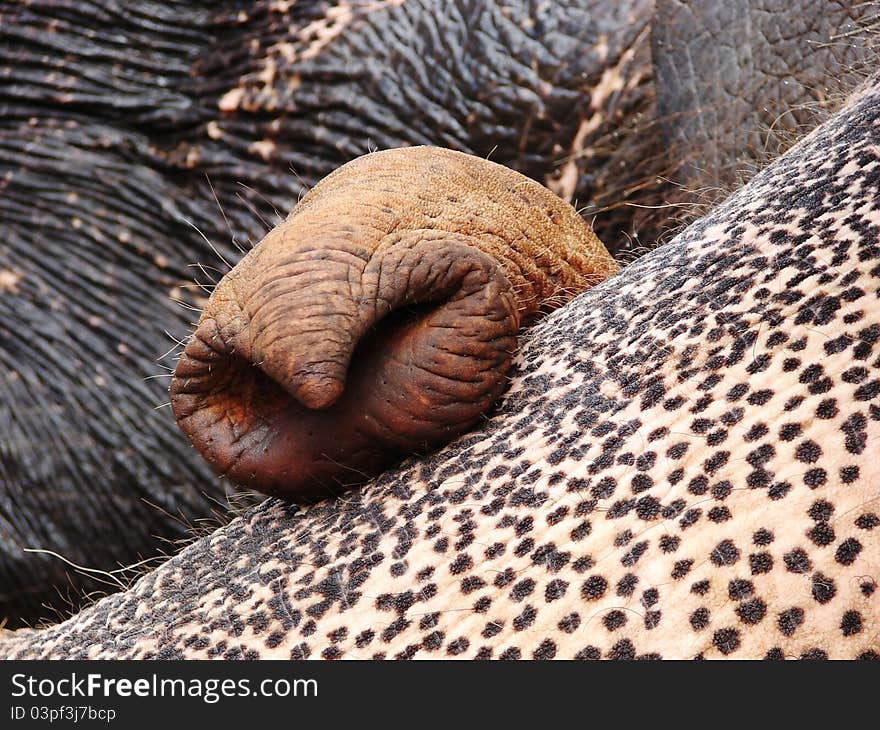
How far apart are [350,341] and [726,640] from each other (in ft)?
1.46

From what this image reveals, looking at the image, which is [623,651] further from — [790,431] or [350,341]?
[350,341]

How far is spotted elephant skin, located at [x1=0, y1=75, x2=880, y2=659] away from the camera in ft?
2.81

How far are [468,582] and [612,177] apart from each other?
4.37ft

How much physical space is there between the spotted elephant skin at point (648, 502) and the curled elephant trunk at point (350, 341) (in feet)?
0.18

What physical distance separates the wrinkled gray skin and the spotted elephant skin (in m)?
0.90

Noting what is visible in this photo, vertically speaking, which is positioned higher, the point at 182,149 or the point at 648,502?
the point at 182,149

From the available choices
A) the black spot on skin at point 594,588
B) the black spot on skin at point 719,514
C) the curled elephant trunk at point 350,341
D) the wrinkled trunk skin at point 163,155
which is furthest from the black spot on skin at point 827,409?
the wrinkled trunk skin at point 163,155

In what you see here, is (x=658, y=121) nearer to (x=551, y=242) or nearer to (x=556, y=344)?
(x=551, y=242)

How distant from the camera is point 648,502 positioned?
0.95 meters

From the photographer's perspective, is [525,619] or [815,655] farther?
[525,619]

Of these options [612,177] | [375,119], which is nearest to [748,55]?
[612,177]

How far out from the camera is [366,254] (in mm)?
1143

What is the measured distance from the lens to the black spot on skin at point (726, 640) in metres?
0.84

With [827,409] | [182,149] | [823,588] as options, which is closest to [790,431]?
[827,409]
